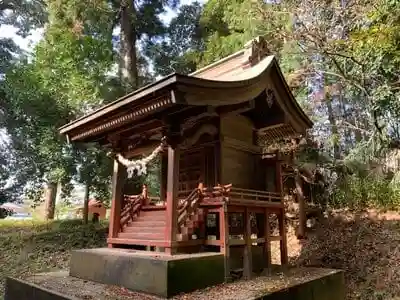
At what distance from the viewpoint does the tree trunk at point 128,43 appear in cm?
1232

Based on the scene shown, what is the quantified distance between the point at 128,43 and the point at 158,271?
10.1 metres

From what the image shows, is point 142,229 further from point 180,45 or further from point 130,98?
point 180,45

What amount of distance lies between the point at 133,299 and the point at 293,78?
9.06 metres

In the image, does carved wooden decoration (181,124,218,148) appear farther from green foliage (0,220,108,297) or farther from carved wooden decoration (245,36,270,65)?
green foliage (0,220,108,297)

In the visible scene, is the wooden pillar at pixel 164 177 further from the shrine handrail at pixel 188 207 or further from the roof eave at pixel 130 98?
the roof eave at pixel 130 98

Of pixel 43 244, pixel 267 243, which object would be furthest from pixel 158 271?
pixel 43 244

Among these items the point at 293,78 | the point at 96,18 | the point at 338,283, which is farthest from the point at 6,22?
the point at 338,283

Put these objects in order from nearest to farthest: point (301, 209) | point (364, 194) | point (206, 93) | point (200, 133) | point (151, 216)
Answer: point (206, 93) < point (200, 133) < point (151, 216) < point (301, 209) < point (364, 194)

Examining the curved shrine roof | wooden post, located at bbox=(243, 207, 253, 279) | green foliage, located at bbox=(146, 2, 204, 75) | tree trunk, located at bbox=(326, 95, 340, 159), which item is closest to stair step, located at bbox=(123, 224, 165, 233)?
wooden post, located at bbox=(243, 207, 253, 279)

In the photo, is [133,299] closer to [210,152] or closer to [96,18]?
[210,152]

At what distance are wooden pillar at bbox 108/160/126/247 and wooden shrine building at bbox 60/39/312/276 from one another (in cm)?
2

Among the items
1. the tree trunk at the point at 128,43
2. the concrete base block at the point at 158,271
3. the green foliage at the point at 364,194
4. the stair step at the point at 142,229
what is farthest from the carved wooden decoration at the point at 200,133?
the tree trunk at the point at 128,43

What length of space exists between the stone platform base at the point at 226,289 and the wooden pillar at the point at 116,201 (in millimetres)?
1040

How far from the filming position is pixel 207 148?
6.46 meters
